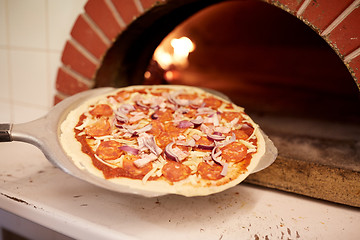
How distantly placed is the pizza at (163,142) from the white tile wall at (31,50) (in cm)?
44

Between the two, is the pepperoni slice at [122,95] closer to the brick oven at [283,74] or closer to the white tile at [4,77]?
the brick oven at [283,74]

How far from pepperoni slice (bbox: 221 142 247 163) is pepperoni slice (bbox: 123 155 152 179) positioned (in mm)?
242

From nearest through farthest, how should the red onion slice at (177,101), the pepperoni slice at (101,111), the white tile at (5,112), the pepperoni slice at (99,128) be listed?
the pepperoni slice at (99,128) → the pepperoni slice at (101,111) → the red onion slice at (177,101) → the white tile at (5,112)

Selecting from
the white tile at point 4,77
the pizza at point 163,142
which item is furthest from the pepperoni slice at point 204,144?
the white tile at point 4,77

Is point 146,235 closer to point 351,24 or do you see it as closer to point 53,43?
point 351,24

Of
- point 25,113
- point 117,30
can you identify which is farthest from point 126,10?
point 25,113

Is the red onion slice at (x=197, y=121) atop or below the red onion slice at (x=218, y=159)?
atop

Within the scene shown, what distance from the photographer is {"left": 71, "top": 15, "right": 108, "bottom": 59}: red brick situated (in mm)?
1432

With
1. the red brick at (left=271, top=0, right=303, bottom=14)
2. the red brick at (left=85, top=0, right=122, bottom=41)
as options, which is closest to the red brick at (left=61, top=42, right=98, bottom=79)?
the red brick at (left=85, top=0, right=122, bottom=41)

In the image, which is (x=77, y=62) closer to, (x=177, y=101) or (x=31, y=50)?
(x=31, y=50)

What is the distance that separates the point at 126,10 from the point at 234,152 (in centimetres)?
74

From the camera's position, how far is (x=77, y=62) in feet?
4.93

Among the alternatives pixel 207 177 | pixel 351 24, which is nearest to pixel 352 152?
pixel 351 24

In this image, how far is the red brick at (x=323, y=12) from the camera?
3.42 ft
